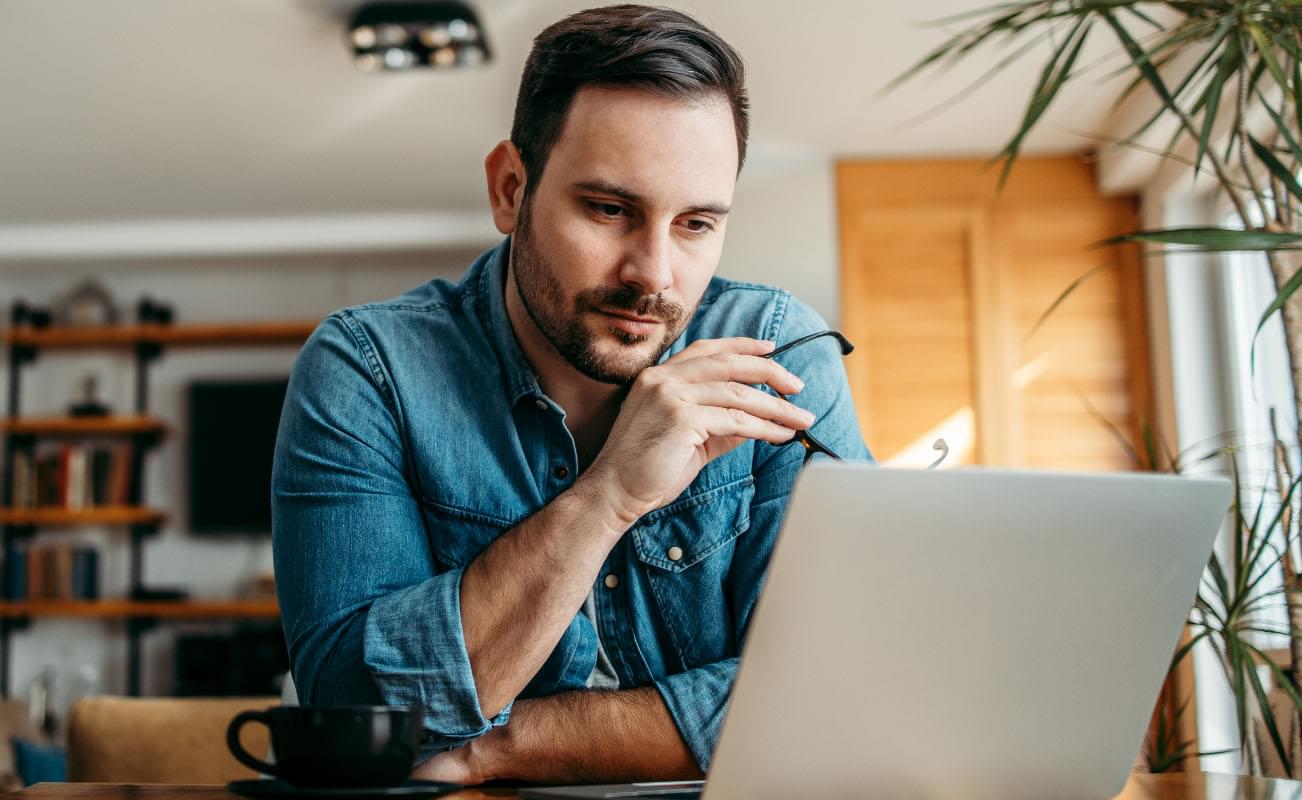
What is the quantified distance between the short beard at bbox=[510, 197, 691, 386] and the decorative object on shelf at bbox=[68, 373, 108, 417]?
201 inches

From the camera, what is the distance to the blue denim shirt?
108 centimetres

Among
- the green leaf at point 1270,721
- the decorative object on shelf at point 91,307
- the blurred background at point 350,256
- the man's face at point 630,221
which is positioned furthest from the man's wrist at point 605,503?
the decorative object on shelf at point 91,307

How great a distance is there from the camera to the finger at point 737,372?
100cm

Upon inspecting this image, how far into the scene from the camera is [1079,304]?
14.6 ft

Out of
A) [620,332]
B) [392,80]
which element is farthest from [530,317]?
[392,80]

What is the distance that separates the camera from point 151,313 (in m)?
5.79

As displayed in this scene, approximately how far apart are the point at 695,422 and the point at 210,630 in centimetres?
535

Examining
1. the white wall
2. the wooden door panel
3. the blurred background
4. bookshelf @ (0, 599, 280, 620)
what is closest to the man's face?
the blurred background

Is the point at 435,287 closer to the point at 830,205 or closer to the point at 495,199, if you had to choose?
the point at 495,199

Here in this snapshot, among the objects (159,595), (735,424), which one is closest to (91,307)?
(159,595)

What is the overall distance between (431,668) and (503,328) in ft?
1.43

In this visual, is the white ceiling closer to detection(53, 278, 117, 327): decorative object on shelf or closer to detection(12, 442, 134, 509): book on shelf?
detection(53, 278, 117, 327): decorative object on shelf

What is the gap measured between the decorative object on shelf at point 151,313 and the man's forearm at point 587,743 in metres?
5.28

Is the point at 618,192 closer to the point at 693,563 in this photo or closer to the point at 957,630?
the point at 693,563
